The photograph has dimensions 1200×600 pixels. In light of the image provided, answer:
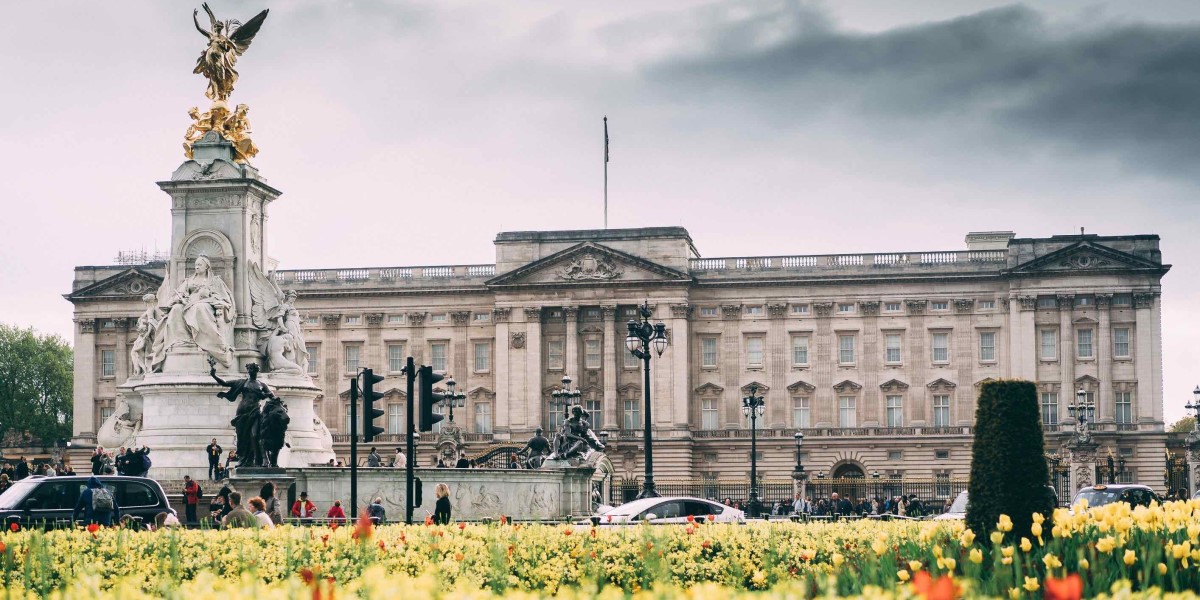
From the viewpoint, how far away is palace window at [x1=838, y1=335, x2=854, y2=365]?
93438 mm

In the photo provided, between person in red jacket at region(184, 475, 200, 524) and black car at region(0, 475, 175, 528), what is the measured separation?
14.5 feet

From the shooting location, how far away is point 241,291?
131 feet

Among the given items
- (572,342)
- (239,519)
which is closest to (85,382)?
(572,342)

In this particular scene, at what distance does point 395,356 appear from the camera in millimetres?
97375

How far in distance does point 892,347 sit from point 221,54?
2349 inches

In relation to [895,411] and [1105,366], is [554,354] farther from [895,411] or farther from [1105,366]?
[1105,366]

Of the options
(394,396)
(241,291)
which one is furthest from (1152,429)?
(241,291)

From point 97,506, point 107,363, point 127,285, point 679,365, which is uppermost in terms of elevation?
point 127,285

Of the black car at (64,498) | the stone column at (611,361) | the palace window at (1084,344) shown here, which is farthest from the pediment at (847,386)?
the black car at (64,498)

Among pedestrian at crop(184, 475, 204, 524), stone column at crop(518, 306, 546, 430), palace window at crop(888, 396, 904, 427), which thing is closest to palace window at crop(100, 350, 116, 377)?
stone column at crop(518, 306, 546, 430)

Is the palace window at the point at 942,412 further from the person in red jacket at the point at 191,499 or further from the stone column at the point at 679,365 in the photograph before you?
the person in red jacket at the point at 191,499

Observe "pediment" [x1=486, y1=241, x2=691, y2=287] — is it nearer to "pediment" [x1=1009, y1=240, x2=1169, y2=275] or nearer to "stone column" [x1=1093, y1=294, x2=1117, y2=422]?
"pediment" [x1=1009, y1=240, x2=1169, y2=275]

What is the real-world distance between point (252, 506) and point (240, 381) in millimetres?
11140

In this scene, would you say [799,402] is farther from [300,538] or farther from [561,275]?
[300,538]
